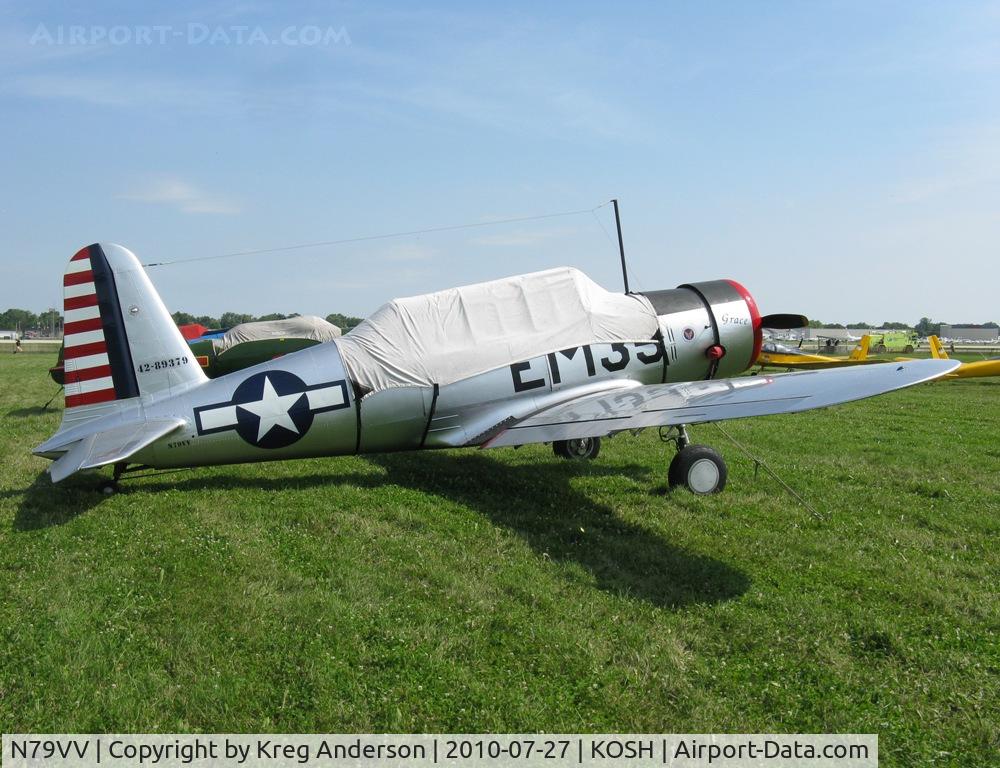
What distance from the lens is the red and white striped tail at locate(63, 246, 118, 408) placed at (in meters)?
6.59

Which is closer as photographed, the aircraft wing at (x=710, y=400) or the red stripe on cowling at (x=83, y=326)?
the aircraft wing at (x=710, y=400)

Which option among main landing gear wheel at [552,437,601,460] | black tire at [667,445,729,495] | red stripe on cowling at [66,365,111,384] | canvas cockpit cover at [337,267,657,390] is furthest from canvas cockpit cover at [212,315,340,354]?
black tire at [667,445,729,495]

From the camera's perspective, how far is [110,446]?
5914 millimetres

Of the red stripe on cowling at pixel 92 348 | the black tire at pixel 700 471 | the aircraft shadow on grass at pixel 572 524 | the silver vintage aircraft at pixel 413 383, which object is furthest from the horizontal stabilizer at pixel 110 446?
the black tire at pixel 700 471

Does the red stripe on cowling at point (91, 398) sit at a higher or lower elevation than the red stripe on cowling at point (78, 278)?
lower

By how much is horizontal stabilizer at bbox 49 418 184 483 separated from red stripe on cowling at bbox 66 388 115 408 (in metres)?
0.43

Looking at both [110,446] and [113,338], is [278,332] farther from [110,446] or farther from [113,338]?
[110,446]

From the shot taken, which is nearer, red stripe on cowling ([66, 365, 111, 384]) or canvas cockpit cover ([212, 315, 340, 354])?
red stripe on cowling ([66, 365, 111, 384])

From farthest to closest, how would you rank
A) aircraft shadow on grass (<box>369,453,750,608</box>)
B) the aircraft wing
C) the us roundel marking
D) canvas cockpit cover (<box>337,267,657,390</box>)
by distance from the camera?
canvas cockpit cover (<box>337,267,657,390</box>) → the us roundel marking → the aircraft wing → aircraft shadow on grass (<box>369,453,750,608</box>)

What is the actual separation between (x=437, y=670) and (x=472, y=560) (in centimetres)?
156

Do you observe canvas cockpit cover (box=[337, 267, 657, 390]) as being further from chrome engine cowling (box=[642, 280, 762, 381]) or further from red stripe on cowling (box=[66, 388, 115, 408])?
red stripe on cowling (box=[66, 388, 115, 408])

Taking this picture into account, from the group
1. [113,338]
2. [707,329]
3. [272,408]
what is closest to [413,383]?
[272,408]

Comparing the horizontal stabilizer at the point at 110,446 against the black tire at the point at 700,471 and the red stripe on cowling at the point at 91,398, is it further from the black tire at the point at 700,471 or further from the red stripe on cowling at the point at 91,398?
the black tire at the point at 700,471

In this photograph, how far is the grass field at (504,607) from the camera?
3246mm
